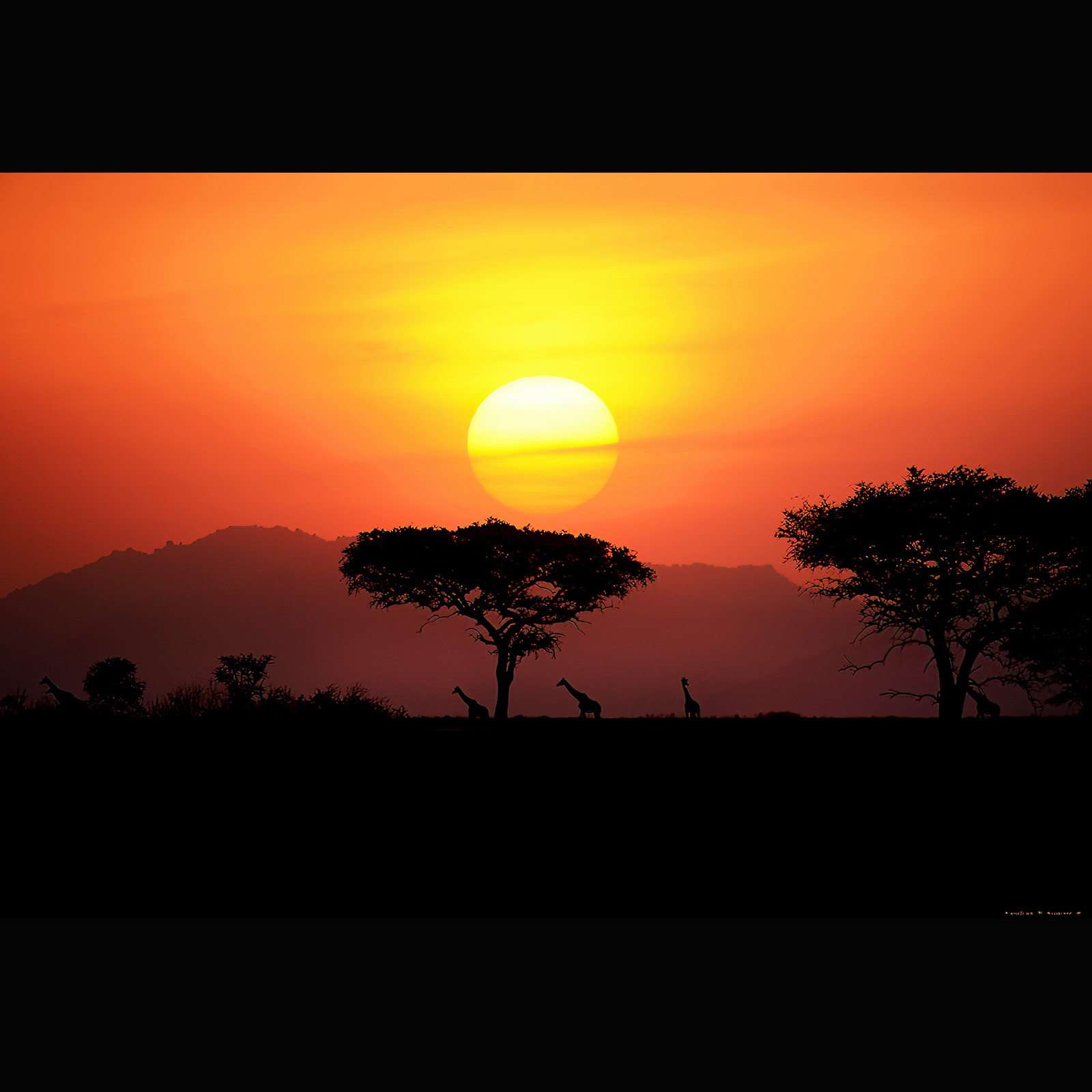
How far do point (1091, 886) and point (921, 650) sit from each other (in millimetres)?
36251

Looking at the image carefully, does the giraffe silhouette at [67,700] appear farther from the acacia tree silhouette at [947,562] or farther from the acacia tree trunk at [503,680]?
the acacia tree silhouette at [947,562]

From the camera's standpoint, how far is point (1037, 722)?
3475 centimetres

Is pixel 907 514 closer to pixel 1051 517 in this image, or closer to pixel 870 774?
pixel 1051 517

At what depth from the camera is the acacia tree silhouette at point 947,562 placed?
130 feet

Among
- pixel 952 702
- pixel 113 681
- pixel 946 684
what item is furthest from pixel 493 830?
pixel 113 681

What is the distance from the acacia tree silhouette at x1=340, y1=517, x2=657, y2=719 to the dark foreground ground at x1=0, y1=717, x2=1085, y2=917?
89.9 feet

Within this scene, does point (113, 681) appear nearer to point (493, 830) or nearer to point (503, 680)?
point (503, 680)

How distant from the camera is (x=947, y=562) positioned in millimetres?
40125

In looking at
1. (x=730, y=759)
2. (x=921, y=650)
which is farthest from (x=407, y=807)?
(x=921, y=650)

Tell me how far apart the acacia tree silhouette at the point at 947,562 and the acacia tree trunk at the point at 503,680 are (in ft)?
52.0


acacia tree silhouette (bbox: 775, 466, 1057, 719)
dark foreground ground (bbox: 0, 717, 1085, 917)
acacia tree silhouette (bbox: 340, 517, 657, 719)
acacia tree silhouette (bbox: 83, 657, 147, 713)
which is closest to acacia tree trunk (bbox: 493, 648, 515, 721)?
acacia tree silhouette (bbox: 340, 517, 657, 719)

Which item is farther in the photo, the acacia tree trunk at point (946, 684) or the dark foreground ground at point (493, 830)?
the acacia tree trunk at point (946, 684)

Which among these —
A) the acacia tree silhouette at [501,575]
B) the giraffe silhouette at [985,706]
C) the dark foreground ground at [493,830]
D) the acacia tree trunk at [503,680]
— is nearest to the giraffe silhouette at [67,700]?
the dark foreground ground at [493,830]

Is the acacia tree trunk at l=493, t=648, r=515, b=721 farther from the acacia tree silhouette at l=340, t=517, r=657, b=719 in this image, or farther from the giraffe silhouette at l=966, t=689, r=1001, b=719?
the giraffe silhouette at l=966, t=689, r=1001, b=719
